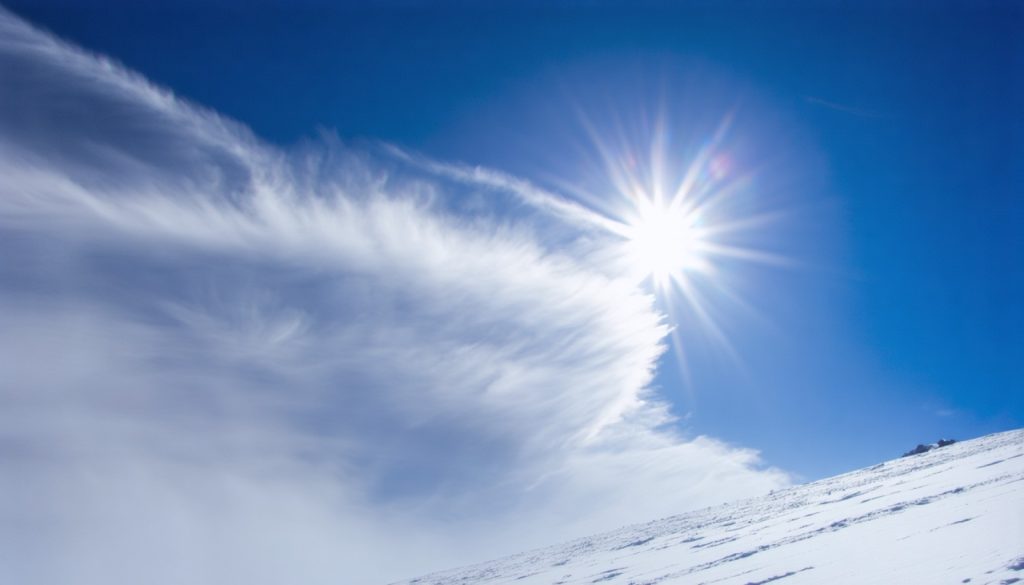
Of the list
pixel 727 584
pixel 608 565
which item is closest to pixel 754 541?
pixel 727 584

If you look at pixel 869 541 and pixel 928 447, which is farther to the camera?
pixel 928 447

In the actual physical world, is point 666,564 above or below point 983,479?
below

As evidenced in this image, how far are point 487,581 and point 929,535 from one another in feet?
66.3

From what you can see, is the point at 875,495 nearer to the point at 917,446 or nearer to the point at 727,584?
the point at 727,584

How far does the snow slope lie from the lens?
8.22m

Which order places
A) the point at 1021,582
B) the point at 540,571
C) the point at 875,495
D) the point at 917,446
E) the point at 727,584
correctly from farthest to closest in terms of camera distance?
the point at 917,446
the point at 540,571
the point at 875,495
the point at 727,584
the point at 1021,582

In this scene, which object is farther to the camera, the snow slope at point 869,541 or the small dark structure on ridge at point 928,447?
the small dark structure on ridge at point 928,447

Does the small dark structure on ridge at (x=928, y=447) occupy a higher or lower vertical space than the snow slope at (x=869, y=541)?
higher

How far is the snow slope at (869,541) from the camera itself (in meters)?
8.22

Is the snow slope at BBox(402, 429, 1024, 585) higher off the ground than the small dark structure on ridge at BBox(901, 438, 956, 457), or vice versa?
the small dark structure on ridge at BBox(901, 438, 956, 457)

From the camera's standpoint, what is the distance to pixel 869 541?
10.9 meters

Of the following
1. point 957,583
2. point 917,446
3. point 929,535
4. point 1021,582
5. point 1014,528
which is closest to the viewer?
point 1021,582

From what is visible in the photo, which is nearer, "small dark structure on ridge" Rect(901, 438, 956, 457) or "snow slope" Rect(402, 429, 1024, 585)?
"snow slope" Rect(402, 429, 1024, 585)

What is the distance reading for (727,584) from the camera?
10.9 metres
